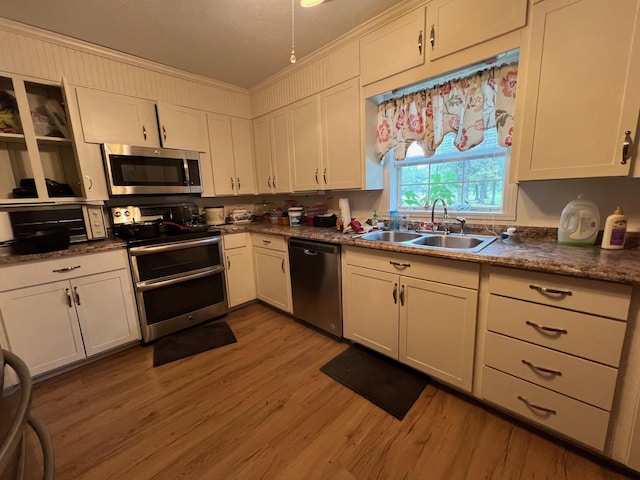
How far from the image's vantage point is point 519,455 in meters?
1.32

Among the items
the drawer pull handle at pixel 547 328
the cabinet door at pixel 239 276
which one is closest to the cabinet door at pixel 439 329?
the drawer pull handle at pixel 547 328

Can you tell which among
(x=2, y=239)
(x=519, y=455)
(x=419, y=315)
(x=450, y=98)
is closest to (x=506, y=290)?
(x=419, y=315)

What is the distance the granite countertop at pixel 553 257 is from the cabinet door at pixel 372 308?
260mm

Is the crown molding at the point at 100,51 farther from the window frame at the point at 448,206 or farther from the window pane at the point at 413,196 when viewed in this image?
the window pane at the point at 413,196

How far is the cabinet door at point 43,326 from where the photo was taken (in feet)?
5.84

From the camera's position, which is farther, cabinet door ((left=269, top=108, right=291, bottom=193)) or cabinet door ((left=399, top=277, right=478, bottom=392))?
cabinet door ((left=269, top=108, right=291, bottom=193))

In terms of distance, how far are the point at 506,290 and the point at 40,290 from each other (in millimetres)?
2915

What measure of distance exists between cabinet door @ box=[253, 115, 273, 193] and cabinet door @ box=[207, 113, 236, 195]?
0.31m

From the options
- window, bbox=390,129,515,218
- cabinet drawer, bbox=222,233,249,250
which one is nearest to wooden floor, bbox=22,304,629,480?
cabinet drawer, bbox=222,233,249,250

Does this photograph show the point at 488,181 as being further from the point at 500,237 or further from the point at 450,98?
the point at 450,98

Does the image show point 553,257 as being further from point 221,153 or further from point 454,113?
point 221,153

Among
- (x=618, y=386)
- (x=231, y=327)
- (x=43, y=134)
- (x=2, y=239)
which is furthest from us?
(x=231, y=327)

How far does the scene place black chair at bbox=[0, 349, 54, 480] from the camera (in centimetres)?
42

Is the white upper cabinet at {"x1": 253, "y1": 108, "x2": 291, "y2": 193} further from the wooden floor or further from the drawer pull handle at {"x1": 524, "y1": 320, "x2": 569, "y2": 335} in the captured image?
the drawer pull handle at {"x1": 524, "y1": 320, "x2": 569, "y2": 335}
